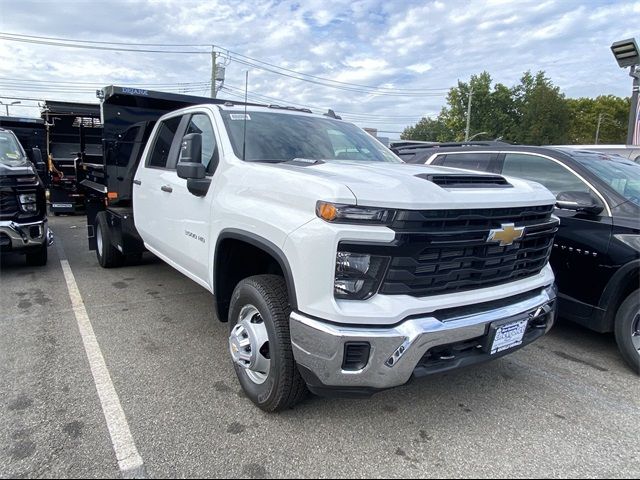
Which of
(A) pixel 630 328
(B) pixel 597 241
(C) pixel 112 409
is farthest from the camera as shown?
(B) pixel 597 241

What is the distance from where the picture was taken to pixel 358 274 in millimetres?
2373

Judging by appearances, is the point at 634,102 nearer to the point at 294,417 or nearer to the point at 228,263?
the point at 228,263

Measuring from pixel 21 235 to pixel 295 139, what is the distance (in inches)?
163

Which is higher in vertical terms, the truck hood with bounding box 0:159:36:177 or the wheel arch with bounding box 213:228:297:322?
the truck hood with bounding box 0:159:36:177

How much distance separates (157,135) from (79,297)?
6.65 ft

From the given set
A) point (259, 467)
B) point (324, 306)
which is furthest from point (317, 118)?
point (259, 467)

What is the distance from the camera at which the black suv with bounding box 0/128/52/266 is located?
5762 mm

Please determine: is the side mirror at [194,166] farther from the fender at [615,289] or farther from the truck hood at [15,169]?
the truck hood at [15,169]

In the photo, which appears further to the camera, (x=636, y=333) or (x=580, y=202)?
(x=580, y=202)

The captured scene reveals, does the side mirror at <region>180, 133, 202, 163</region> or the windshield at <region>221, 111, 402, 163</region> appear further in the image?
the windshield at <region>221, 111, 402, 163</region>

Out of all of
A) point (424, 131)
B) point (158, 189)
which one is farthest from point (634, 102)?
point (424, 131)

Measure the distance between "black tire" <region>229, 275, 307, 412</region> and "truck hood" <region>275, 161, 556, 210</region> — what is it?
0.74 metres

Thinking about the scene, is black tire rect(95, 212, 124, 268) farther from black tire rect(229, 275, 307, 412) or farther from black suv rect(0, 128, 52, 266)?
black tire rect(229, 275, 307, 412)

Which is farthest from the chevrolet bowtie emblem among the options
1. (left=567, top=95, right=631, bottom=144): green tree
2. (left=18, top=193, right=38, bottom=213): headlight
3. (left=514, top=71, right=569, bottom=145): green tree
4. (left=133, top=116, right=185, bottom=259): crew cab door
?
→ (left=567, top=95, right=631, bottom=144): green tree
